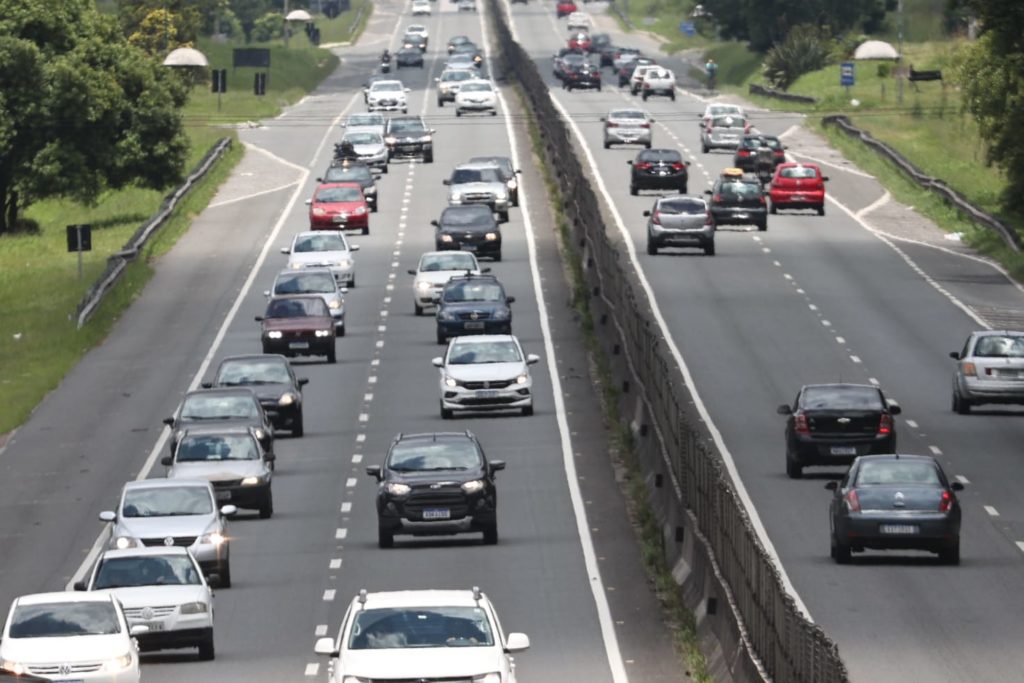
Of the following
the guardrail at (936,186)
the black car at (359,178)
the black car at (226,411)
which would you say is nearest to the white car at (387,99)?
the guardrail at (936,186)

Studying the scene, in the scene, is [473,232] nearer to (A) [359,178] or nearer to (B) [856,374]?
(A) [359,178]

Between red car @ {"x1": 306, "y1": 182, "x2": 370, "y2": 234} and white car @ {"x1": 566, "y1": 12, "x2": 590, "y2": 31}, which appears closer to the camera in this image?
red car @ {"x1": 306, "y1": 182, "x2": 370, "y2": 234}

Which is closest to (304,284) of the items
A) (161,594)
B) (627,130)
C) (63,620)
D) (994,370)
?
(994,370)

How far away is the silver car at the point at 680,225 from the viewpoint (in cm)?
6781

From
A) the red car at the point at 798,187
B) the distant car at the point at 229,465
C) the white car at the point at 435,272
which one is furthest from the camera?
the red car at the point at 798,187

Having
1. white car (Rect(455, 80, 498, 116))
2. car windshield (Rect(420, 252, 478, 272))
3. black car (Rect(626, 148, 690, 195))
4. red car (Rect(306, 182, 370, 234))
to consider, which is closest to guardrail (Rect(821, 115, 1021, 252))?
black car (Rect(626, 148, 690, 195))

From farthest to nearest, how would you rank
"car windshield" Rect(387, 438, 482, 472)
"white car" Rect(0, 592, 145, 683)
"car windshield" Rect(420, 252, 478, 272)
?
1. "car windshield" Rect(420, 252, 478, 272)
2. "car windshield" Rect(387, 438, 482, 472)
3. "white car" Rect(0, 592, 145, 683)

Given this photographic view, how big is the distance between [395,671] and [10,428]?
28.1 meters

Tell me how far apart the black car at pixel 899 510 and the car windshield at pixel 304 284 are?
85.8ft

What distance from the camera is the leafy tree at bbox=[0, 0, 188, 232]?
88000 millimetres

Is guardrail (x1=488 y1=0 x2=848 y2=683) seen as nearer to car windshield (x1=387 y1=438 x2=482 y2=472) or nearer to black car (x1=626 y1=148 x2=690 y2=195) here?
car windshield (x1=387 y1=438 x2=482 y2=472)

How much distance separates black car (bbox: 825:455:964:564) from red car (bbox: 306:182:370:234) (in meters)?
43.9

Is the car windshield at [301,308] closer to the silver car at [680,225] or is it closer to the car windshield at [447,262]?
the car windshield at [447,262]

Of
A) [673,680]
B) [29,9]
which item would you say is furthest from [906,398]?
[29,9]
